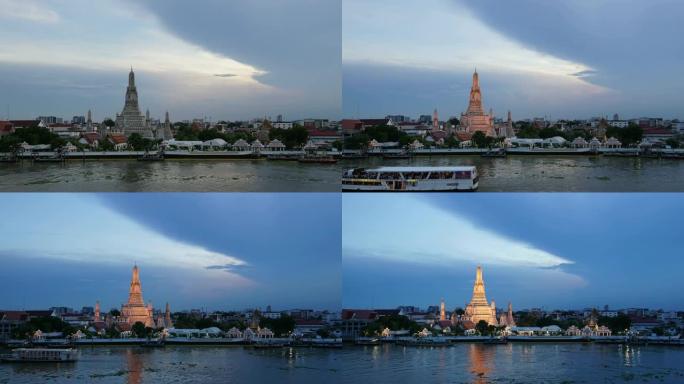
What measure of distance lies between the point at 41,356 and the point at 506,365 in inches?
187

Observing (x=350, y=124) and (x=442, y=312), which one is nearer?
(x=350, y=124)

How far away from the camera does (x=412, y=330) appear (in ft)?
36.6

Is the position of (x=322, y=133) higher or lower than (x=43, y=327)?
higher

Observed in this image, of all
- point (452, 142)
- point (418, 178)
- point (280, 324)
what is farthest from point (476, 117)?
point (280, 324)

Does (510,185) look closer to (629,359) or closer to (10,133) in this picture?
(629,359)

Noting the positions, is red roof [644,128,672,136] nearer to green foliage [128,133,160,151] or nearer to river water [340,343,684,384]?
river water [340,343,684,384]

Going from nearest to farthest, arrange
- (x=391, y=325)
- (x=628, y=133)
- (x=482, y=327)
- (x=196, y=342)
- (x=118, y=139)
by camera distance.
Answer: (x=628, y=133) < (x=391, y=325) < (x=118, y=139) < (x=196, y=342) < (x=482, y=327)

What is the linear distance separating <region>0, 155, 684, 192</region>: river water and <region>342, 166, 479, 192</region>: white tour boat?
0.49 feet

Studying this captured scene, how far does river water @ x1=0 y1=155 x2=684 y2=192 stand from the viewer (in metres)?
8.22

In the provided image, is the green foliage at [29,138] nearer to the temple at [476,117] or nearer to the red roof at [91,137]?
the red roof at [91,137]

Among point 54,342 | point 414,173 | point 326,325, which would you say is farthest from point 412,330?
point 54,342

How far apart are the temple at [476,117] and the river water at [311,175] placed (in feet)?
1.15

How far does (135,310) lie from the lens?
13.4 meters

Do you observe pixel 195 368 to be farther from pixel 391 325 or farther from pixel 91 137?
pixel 91 137
